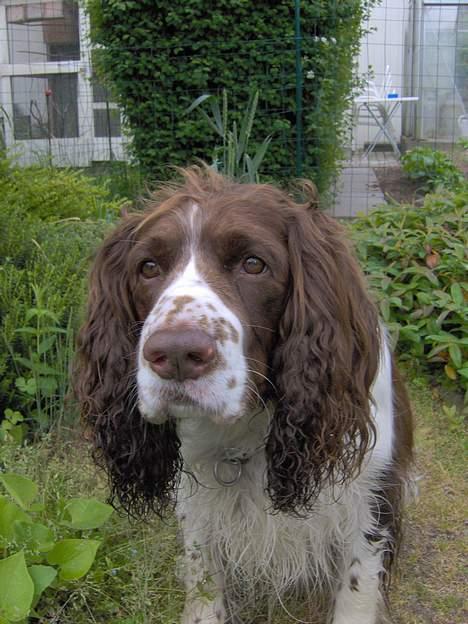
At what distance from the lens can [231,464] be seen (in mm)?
2416

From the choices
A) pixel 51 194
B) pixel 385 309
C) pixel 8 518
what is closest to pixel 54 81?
pixel 51 194

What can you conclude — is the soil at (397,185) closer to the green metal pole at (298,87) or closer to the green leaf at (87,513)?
the green metal pole at (298,87)

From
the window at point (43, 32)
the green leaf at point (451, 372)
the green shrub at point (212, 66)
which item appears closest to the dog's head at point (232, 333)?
the green leaf at point (451, 372)

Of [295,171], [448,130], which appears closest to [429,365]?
[295,171]

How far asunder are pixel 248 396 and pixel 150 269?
0.45 m

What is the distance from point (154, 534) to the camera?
8.99 ft

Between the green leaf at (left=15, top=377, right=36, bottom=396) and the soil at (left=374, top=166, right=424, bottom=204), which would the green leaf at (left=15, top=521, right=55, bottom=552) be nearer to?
the green leaf at (left=15, top=377, right=36, bottom=396)

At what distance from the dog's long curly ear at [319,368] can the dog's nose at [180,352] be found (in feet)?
1.29

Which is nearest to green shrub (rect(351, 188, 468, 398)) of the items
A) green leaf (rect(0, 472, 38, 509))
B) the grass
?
the grass

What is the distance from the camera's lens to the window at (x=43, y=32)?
34.0 ft

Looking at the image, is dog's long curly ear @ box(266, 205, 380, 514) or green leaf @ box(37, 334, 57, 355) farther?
green leaf @ box(37, 334, 57, 355)

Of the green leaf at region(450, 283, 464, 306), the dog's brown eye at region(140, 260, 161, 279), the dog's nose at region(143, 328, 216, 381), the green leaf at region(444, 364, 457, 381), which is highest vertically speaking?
the dog's brown eye at region(140, 260, 161, 279)

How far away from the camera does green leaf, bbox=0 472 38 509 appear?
91.0 inches

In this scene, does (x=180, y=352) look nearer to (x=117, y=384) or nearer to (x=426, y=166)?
(x=117, y=384)
